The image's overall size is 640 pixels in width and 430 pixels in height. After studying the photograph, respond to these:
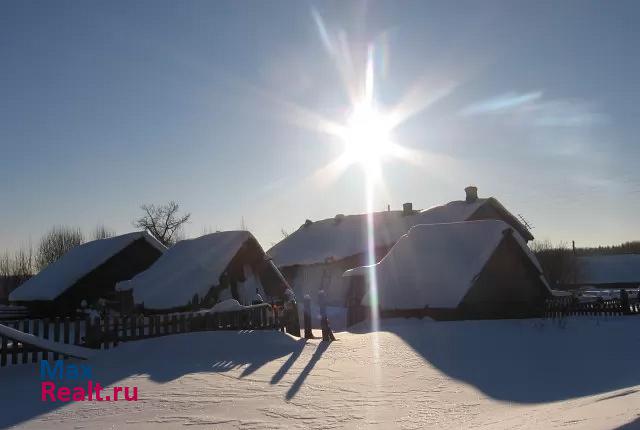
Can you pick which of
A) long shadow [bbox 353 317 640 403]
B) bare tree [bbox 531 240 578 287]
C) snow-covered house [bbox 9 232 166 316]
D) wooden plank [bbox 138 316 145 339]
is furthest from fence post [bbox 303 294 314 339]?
bare tree [bbox 531 240 578 287]

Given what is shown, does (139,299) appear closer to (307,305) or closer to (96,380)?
(307,305)

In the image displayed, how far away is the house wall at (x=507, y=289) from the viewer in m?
21.0

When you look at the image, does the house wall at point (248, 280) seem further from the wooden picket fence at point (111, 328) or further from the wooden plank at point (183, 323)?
the wooden plank at point (183, 323)

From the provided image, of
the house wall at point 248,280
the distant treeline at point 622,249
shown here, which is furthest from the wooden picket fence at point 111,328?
the distant treeline at point 622,249

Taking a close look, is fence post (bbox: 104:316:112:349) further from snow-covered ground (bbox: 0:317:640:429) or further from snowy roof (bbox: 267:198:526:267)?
snowy roof (bbox: 267:198:526:267)

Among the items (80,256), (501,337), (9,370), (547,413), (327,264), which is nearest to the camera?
(547,413)

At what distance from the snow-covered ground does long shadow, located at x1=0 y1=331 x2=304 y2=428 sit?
25 millimetres

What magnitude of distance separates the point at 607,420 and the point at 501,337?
1091cm

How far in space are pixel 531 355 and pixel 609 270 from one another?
74.0 metres

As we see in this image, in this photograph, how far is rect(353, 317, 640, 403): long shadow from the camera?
901 cm

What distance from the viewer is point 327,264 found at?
40281mm

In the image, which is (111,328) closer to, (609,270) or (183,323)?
(183,323)

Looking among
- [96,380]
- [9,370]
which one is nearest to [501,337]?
[96,380]

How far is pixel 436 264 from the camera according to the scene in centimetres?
2225
